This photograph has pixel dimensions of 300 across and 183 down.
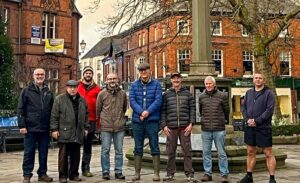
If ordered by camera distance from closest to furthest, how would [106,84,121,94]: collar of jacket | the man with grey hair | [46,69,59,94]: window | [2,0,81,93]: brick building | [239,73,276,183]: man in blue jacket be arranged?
1. [239,73,276,183]: man in blue jacket
2. the man with grey hair
3. [106,84,121,94]: collar of jacket
4. [46,69,59,94]: window
5. [2,0,81,93]: brick building

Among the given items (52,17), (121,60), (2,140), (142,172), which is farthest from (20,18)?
(142,172)

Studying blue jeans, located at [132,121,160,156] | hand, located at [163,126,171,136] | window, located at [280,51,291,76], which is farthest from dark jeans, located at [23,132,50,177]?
window, located at [280,51,291,76]

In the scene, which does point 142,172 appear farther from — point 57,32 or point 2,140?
point 57,32

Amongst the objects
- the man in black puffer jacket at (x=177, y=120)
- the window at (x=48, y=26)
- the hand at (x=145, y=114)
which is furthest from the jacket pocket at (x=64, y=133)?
the window at (x=48, y=26)

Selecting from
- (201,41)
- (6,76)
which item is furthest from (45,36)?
(201,41)

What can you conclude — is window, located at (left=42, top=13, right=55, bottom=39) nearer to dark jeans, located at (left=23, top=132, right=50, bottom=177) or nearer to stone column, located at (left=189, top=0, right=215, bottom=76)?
stone column, located at (left=189, top=0, right=215, bottom=76)

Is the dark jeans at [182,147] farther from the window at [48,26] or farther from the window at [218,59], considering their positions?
the window at [48,26]

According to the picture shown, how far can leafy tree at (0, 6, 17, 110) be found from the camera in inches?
690

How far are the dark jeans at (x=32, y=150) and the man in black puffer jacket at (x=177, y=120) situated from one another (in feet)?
7.23

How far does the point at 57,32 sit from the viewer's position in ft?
127

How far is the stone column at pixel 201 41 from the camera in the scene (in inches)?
384

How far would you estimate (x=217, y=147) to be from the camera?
788cm

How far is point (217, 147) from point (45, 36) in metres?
32.5

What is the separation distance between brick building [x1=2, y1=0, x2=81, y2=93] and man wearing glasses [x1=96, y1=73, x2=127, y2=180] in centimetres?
2639
